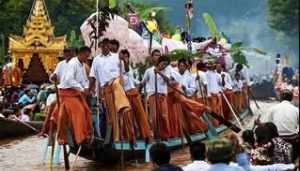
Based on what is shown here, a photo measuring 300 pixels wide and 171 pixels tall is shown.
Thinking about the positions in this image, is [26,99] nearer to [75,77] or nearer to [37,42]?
[75,77]

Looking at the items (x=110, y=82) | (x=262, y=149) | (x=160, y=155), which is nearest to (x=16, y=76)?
(x=110, y=82)

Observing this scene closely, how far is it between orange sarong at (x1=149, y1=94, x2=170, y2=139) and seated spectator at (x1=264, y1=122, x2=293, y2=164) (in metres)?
4.83

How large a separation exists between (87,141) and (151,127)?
1644mm

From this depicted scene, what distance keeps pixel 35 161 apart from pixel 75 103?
2.28 m

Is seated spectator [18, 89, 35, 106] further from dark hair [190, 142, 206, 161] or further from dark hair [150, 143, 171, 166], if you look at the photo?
dark hair [150, 143, 171, 166]

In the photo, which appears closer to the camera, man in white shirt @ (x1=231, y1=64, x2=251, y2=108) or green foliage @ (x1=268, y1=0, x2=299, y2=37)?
man in white shirt @ (x1=231, y1=64, x2=251, y2=108)

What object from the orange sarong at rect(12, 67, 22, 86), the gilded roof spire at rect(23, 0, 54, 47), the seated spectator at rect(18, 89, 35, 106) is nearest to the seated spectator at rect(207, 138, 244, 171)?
the seated spectator at rect(18, 89, 35, 106)

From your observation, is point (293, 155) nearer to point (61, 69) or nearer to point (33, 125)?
point (61, 69)

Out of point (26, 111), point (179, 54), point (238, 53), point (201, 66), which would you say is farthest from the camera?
point (238, 53)

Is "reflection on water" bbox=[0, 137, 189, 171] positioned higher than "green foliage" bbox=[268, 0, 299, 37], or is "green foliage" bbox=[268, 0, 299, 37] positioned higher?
"green foliage" bbox=[268, 0, 299, 37]

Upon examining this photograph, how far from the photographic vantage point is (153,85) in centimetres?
1229

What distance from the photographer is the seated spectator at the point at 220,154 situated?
5910mm

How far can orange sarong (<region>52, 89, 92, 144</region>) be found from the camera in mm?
10703

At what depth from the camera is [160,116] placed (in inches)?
486
